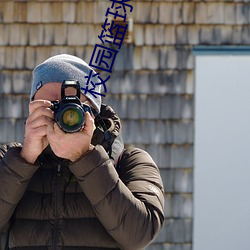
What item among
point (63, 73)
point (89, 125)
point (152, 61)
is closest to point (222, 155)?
point (152, 61)

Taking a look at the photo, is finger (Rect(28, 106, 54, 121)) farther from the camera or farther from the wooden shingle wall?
the wooden shingle wall

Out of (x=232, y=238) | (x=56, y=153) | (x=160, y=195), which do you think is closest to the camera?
(x=56, y=153)

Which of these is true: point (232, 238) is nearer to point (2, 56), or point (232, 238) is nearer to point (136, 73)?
point (136, 73)

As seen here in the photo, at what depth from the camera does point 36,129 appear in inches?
67.7

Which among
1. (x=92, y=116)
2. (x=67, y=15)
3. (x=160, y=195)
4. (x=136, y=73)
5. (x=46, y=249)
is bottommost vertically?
(x=46, y=249)

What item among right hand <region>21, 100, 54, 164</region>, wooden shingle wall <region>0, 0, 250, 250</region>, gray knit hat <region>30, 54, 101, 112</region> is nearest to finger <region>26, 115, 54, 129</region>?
right hand <region>21, 100, 54, 164</region>

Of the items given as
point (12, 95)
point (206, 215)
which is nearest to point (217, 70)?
point (206, 215)

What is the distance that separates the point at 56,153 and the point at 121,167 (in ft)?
0.81

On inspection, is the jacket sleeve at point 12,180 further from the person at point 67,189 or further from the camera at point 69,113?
the camera at point 69,113

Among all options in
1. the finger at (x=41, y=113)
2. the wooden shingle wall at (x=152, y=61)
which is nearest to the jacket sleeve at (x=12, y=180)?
the finger at (x=41, y=113)

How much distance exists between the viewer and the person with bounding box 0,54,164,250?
168 cm

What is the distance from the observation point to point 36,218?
5.71ft

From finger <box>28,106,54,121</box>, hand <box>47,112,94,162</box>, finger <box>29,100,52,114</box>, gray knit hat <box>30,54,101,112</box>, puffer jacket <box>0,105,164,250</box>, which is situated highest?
gray knit hat <box>30,54,101,112</box>

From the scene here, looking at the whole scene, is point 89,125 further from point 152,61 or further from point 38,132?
point 152,61
